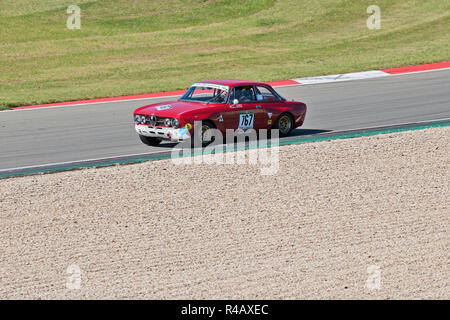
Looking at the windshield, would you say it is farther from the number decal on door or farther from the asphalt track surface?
the asphalt track surface

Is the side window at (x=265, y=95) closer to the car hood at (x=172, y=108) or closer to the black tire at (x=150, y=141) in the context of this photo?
the car hood at (x=172, y=108)

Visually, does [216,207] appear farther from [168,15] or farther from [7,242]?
[168,15]

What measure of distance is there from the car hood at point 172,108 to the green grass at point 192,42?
828cm

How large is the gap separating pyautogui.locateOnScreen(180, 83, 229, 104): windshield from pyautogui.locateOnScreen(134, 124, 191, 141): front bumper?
114cm

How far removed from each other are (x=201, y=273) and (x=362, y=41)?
26456mm

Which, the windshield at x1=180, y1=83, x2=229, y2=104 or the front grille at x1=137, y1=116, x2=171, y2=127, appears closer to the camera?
the front grille at x1=137, y1=116, x2=171, y2=127

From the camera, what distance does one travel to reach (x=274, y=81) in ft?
79.6

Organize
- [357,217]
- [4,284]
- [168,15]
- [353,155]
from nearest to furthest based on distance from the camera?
[4,284], [357,217], [353,155], [168,15]

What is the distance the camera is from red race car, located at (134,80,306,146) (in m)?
12.8

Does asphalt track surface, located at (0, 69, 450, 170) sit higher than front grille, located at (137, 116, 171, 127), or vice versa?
front grille, located at (137, 116, 171, 127)

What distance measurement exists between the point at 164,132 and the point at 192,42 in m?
20.5

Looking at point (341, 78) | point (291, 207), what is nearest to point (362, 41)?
point (341, 78)

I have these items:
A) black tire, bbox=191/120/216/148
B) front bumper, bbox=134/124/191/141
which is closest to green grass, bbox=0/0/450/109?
front bumper, bbox=134/124/191/141

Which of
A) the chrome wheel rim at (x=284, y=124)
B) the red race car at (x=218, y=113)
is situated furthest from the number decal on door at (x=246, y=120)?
the chrome wheel rim at (x=284, y=124)
